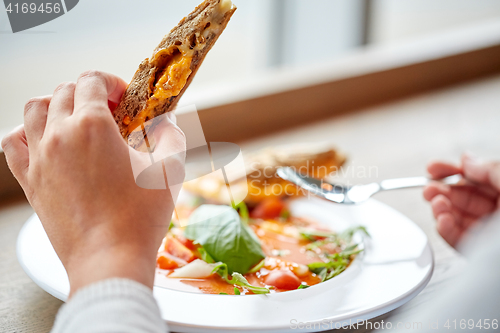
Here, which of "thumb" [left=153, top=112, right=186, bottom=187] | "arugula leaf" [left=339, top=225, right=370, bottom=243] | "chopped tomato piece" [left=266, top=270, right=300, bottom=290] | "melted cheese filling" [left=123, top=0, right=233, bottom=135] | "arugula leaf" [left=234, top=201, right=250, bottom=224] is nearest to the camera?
"thumb" [left=153, top=112, right=186, bottom=187]

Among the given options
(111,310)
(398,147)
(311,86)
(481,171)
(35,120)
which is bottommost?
(398,147)

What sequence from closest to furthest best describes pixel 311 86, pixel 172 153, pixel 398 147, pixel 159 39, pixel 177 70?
pixel 172 153 < pixel 177 70 < pixel 159 39 < pixel 398 147 < pixel 311 86

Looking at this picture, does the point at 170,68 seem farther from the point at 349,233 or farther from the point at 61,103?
the point at 349,233

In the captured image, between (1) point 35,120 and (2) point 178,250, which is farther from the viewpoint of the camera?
(2) point 178,250

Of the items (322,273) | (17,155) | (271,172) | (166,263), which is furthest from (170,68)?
(271,172)

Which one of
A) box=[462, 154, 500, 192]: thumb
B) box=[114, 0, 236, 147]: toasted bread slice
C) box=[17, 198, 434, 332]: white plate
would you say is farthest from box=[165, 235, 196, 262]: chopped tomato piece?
box=[462, 154, 500, 192]: thumb

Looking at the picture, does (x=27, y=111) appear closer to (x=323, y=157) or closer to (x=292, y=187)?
(x=292, y=187)

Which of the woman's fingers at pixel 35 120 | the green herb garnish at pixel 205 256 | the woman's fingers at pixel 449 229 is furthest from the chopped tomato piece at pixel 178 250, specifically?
the woman's fingers at pixel 449 229

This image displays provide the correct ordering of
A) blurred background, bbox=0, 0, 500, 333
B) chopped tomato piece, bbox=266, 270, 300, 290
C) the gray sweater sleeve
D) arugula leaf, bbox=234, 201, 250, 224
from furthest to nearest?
blurred background, bbox=0, 0, 500, 333 → arugula leaf, bbox=234, 201, 250, 224 → chopped tomato piece, bbox=266, 270, 300, 290 → the gray sweater sleeve

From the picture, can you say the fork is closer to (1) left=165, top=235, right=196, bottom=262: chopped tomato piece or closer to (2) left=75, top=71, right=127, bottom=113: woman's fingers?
(1) left=165, top=235, right=196, bottom=262: chopped tomato piece
